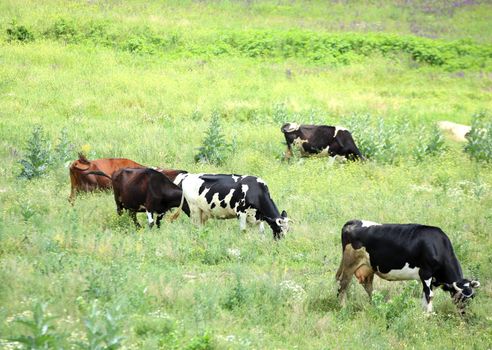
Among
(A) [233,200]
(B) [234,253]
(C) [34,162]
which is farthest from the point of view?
(C) [34,162]

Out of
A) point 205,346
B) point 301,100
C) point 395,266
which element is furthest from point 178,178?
point 301,100

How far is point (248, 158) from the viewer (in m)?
19.6

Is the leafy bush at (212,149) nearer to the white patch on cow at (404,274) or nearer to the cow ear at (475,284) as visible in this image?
→ the white patch on cow at (404,274)

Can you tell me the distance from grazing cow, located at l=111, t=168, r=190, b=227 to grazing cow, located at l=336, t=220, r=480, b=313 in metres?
4.63

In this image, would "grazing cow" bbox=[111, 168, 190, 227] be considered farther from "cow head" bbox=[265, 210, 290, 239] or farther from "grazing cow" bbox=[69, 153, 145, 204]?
"cow head" bbox=[265, 210, 290, 239]

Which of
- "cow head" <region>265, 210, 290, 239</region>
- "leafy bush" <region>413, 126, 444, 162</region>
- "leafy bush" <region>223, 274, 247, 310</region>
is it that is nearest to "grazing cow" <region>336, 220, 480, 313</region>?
"leafy bush" <region>223, 274, 247, 310</region>

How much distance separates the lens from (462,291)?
410 inches

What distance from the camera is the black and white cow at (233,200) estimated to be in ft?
46.8

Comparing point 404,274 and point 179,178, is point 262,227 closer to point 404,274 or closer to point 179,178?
point 179,178

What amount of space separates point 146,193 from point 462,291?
6.48m

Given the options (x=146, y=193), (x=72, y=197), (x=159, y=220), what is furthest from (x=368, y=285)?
(x=72, y=197)

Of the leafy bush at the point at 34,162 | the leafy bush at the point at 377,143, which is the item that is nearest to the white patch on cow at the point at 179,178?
the leafy bush at the point at 34,162

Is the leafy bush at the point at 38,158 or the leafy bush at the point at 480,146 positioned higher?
the leafy bush at the point at 38,158

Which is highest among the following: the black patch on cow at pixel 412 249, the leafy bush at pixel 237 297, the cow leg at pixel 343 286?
the black patch on cow at pixel 412 249
